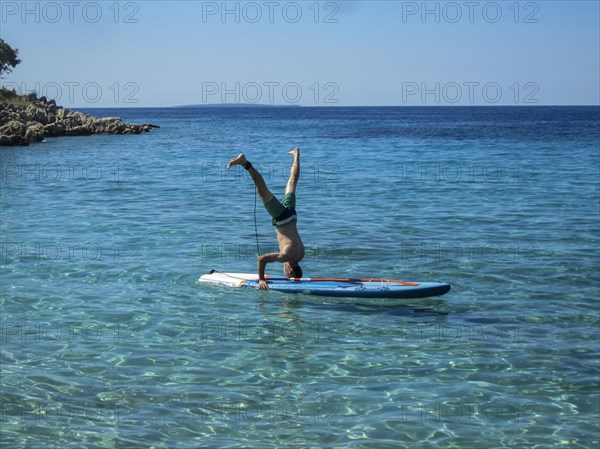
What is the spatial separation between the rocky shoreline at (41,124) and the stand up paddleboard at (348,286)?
4885 cm

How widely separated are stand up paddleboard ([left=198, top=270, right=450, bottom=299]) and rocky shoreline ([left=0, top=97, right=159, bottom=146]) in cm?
4885

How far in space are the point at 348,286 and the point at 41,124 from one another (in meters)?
59.9

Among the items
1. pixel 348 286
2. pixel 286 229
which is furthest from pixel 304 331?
pixel 286 229

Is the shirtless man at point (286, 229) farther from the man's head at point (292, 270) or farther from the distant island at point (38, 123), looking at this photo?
the distant island at point (38, 123)

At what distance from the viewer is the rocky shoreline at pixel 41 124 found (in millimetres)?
61625

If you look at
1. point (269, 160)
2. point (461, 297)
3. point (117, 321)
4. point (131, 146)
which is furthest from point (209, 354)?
point (131, 146)

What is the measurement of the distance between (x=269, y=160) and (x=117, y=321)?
41218 millimetres

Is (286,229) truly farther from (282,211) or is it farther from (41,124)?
(41,124)

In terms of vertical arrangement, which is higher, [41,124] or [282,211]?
[41,124]

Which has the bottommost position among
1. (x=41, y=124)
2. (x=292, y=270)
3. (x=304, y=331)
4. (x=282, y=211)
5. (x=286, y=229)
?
(x=304, y=331)

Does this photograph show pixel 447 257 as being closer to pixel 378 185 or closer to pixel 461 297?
pixel 461 297

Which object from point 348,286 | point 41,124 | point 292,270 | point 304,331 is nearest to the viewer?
point 304,331

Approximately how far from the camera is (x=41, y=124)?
228 ft

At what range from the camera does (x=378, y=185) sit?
35375 millimetres
